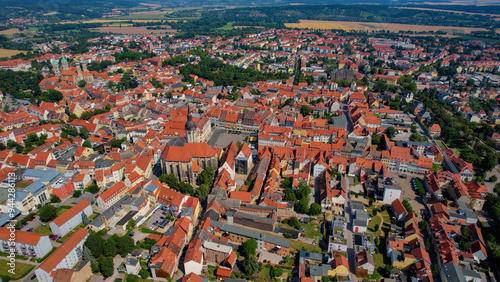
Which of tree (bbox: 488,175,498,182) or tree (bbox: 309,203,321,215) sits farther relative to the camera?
tree (bbox: 488,175,498,182)

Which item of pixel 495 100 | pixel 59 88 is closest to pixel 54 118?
pixel 59 88

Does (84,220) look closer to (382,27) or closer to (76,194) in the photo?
(76,194)

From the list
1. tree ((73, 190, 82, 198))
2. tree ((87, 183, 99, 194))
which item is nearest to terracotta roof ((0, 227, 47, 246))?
tree ((73, 190, 82, 198))

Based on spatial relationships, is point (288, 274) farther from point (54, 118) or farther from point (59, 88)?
point (59, 88)

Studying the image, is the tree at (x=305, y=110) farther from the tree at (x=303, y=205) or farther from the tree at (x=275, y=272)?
the tree at (x=275, y=272)

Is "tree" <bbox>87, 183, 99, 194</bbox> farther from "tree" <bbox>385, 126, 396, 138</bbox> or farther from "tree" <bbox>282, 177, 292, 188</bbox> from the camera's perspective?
"tree" <bbox>385, 126, 396, 138</bbox>

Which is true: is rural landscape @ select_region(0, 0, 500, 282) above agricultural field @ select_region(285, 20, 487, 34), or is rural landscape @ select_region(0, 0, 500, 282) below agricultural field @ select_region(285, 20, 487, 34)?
below
